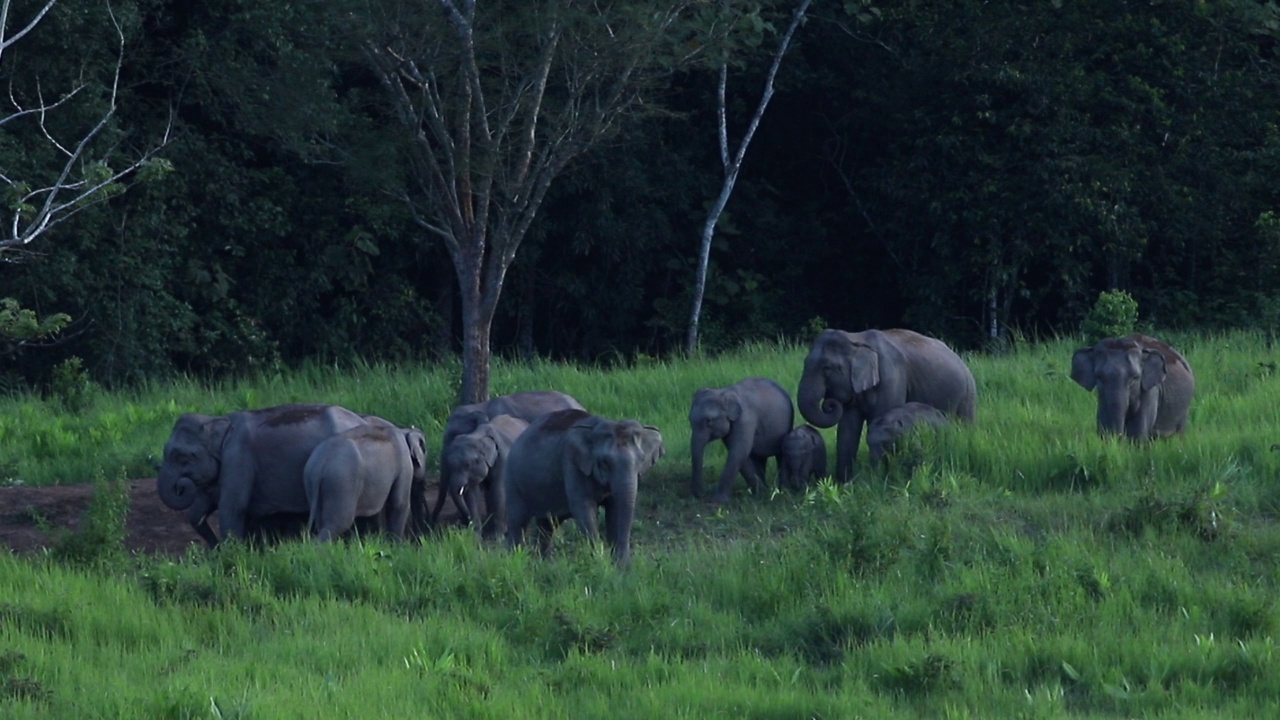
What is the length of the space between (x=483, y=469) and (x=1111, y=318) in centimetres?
826

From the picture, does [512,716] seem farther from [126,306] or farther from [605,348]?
[605,348]

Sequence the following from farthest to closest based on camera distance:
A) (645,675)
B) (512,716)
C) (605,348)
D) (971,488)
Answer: (605,348)
(971,488)
(645,675)
(512,716)

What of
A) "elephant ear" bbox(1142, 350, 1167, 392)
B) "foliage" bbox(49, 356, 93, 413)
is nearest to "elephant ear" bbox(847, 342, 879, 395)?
"elephant ear" bbox(1142, 350, 1167, 392)

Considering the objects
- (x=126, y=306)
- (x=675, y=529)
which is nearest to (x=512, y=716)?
(x=675, y=529)

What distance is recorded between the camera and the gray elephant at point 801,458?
12.6 metres

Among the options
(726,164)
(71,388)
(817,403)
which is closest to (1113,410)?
(817,403)

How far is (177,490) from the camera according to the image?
11.0 metres

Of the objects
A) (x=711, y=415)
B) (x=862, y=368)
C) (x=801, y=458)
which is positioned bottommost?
(x=801, y=458)

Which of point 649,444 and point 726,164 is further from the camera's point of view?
point 726,164

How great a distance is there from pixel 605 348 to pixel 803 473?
45.0 feet

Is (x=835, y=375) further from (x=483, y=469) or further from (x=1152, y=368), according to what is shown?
(x=483, y=469)

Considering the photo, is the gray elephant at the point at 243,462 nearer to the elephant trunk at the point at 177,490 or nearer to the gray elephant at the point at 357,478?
the elephant trunk at the point at 177,490

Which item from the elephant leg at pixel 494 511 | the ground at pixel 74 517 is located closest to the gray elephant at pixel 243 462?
the ground at pixel 74 517

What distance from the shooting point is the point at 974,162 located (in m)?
23.6
